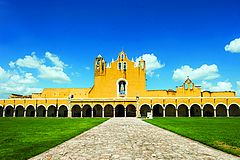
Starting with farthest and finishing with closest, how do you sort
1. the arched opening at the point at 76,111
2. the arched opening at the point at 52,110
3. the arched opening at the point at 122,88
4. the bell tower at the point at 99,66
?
the bell tower at the point at 99,66 → the arched opening at the point at 52,110 → the arched opening at the point at 122,88 → the arched opening at the point at 76,111

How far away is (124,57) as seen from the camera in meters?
52.1

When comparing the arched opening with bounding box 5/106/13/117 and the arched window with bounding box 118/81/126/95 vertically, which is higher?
the arched window with bounding box 118/81/126/95

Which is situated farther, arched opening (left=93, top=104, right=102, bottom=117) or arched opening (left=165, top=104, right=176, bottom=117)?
arched opening (left=93, top=104, right=102, bottom=117)

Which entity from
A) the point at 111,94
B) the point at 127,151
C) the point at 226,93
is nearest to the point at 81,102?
the point at 111,94

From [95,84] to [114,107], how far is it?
25.4ft

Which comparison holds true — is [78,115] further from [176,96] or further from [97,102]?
[176,96]

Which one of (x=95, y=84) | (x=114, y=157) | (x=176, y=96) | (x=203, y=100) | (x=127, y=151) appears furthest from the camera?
(x=95, y=84)

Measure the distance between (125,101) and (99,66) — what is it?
418 inches

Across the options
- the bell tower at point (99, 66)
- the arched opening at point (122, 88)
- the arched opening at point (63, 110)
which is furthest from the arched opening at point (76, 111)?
the arched opening at point (122, 88)

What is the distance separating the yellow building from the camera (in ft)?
150

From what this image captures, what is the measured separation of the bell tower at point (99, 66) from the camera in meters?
51.8

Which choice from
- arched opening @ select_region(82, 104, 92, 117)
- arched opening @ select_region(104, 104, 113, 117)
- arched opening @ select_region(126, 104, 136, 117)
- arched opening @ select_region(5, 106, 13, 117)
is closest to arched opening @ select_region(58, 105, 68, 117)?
arched opening @ select_region(82, 104, 92, 117)

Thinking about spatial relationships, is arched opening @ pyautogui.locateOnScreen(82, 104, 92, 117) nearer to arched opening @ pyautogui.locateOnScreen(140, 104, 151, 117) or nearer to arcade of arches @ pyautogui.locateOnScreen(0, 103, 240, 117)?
arcade of arches @ pyautogui.locateOnScreen(0, 103, 240, 117)

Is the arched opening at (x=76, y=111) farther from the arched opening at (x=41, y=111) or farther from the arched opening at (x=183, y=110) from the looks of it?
the arched opening at (x=183, y=110)
